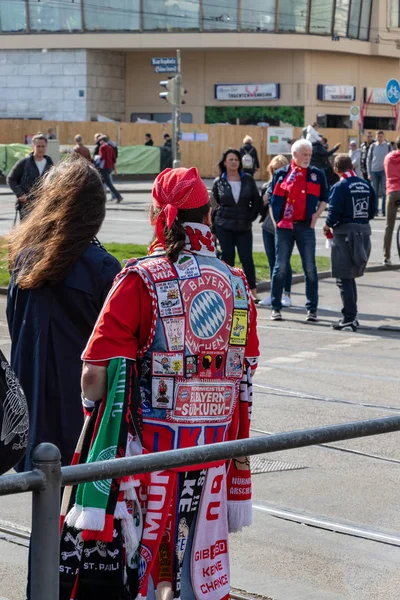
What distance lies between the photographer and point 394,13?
57594 mm

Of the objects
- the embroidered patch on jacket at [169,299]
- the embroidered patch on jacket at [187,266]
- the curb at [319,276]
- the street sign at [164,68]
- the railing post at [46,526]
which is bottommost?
the curb at [319,276]

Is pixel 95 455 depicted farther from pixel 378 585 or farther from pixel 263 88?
pixel 263 88

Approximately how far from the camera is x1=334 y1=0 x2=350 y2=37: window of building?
53969 mm

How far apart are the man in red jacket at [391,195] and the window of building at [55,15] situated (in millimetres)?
38254

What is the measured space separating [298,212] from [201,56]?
4419 centimetres

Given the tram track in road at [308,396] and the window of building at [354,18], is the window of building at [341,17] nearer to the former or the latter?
the window of building at [354,18]

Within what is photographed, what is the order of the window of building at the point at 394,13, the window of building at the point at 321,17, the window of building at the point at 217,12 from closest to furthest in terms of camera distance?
the window of building at the point at 217,12 < the window of building at the point at 321,17 < the window of building at the point at 394,13

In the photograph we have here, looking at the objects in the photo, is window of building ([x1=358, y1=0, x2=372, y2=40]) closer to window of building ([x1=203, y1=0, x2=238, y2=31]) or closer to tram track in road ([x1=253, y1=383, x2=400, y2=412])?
window of building ([x1=203, y1=0, x2=238, y2=31])

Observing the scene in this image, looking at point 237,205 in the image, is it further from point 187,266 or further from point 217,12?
point 217,12

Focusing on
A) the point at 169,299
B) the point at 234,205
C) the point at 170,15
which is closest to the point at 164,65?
the point at 170,15

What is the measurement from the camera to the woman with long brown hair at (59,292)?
4.29 meters

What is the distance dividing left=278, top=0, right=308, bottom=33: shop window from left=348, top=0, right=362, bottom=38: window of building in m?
2.77

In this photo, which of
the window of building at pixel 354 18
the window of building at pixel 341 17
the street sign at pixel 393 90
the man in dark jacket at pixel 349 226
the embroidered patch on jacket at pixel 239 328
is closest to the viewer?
the embroidered patch on jacket at pixel 239 328

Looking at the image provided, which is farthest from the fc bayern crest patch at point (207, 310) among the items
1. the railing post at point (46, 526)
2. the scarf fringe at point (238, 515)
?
the railing post at point (46, 526)
